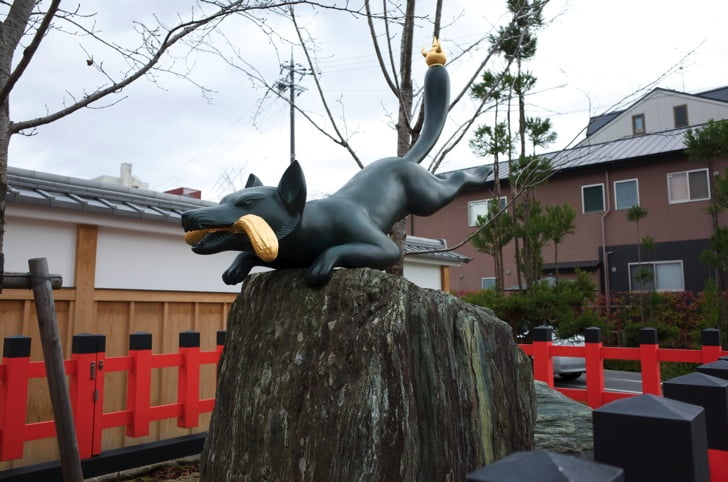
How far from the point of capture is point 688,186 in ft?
53.0

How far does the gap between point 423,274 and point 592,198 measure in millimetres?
11281

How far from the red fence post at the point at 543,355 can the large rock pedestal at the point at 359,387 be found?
361 cm

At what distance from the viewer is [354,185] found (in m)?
2.90

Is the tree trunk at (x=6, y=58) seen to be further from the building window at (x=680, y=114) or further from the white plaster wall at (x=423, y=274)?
the building window at (x=680, y=114)

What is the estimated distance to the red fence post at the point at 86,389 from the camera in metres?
4.23

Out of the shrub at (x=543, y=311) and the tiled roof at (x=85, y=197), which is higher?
the tiled roof at (x=85, y=197)

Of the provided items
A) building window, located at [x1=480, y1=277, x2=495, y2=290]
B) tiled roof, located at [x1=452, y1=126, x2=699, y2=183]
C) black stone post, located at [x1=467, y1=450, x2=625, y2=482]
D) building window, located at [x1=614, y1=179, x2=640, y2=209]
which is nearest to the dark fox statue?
black stone post, located at [x1=467, y1=450, x2=625, y2=482]

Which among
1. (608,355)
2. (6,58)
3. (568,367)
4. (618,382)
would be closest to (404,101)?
(6,58)

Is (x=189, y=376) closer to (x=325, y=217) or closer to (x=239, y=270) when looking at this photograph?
(x=239, y=270)

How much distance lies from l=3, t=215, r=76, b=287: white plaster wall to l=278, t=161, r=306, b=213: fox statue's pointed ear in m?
3.35

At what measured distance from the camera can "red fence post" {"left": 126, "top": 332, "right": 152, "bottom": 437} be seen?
461 cm

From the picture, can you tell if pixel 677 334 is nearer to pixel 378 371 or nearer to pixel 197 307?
pixel 197 307

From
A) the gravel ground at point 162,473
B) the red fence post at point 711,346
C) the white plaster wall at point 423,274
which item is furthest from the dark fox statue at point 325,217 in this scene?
the white plaster wall at point 423,274

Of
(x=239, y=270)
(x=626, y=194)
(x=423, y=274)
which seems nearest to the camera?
(x=239, y=270)
